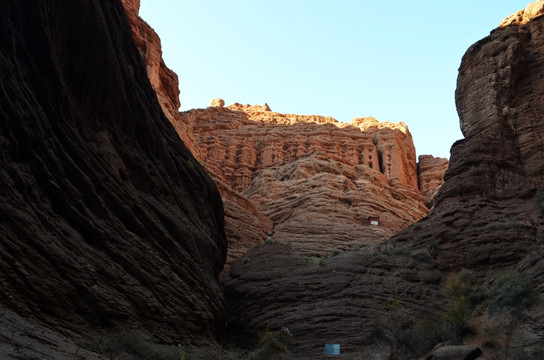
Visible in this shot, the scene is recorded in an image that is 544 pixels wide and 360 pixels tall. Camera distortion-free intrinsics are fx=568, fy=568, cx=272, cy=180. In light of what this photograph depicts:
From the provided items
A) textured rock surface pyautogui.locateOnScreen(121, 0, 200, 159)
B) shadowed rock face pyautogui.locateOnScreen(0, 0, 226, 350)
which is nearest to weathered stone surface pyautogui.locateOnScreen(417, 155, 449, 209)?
textured rock surface pyautogui.locateOnScreen(121, 0, 200, 159)

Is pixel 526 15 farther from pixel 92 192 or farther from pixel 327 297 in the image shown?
pixel 92 192

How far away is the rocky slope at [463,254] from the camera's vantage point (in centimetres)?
1822

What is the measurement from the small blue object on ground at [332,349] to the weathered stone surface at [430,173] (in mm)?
38519

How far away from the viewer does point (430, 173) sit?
2375 inches

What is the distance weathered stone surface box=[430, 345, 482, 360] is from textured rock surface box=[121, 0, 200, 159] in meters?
30.7

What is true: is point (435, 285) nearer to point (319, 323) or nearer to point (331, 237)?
point (319, 323)

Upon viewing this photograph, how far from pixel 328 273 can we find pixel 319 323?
3.29m

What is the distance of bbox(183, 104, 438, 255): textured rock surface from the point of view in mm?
33656

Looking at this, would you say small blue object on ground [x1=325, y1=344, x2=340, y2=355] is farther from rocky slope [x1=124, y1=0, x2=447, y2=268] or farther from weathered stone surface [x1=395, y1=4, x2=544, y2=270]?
rocky slope [x1=124, y1=0, x2=447, y2=268]

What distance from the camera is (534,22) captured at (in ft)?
96.1

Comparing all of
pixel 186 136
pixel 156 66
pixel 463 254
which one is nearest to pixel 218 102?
pixel 156 66

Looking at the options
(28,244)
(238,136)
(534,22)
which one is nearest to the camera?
(28,244)

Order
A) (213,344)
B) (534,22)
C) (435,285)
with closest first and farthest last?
(213,344) < (435,285) < (534,22)

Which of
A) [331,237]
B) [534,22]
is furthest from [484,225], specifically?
[534,22]
